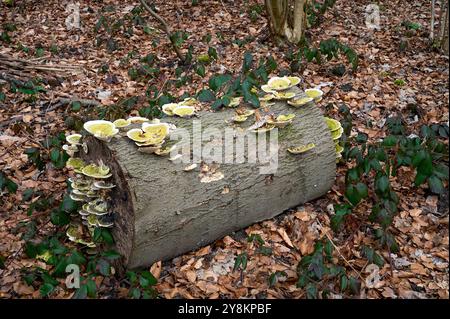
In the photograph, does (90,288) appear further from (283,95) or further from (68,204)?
(283,95)

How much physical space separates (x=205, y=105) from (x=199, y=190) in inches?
35.8

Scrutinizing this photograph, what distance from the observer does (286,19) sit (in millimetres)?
6074

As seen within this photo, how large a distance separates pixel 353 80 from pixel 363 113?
2.74 ft

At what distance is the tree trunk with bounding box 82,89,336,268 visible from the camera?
2701mm

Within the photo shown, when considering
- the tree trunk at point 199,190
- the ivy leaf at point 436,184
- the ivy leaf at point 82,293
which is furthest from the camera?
the ivy leaf at point 436,184

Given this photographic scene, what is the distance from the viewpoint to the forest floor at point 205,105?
2947 millimetres

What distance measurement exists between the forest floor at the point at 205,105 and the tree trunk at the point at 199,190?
194 millimetres

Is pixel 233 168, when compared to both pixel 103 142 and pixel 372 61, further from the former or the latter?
pixel 372 61

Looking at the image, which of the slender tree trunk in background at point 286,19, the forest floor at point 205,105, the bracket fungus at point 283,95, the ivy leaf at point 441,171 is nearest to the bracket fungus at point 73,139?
the forest floor at point 205,105

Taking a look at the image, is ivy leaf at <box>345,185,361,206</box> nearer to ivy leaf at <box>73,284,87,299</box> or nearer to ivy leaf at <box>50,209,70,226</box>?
ivy leaf at <box>73,284,87,299</box>

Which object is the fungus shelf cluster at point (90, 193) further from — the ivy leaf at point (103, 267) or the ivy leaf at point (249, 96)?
the ivy leaf at point (249, 96)

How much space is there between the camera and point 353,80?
523 centimetres

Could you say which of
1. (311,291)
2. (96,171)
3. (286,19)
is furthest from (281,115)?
(286,19)
